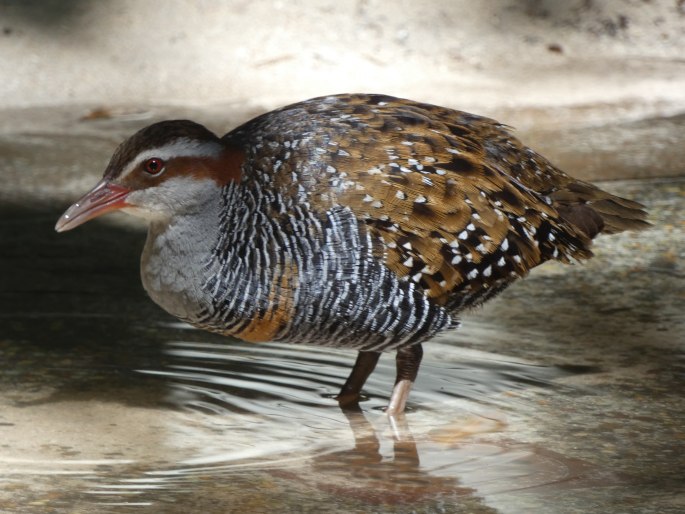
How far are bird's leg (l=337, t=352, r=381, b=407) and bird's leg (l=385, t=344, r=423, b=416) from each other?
0.20 metres

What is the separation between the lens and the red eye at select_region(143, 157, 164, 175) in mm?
4902

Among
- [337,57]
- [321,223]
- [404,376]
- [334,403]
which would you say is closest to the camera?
[321,223]

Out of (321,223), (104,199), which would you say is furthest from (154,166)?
(321,223)

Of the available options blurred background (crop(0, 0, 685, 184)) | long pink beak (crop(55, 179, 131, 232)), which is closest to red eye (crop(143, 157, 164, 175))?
long pink beak (crop(55, 179, 131, 232))

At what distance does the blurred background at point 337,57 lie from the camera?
9961 mm

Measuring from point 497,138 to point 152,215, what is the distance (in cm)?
149

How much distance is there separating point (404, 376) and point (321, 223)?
830 millimetres

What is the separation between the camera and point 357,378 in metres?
5.50

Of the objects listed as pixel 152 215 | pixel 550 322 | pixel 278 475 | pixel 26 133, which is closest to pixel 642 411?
pixel 550 322

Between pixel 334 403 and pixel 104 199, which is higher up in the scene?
pixel 104 199

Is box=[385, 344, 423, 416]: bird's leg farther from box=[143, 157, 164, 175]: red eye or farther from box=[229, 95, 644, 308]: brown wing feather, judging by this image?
box=[143, 157, 164, 175]: red eye

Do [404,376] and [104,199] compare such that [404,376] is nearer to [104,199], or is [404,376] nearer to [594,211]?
[594,211]

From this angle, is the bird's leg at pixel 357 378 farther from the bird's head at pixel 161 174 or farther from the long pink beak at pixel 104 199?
the long pink beak at pixel 104 199

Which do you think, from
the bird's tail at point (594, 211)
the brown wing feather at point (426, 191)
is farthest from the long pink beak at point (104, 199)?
the bird's tail at point (594, 211)
